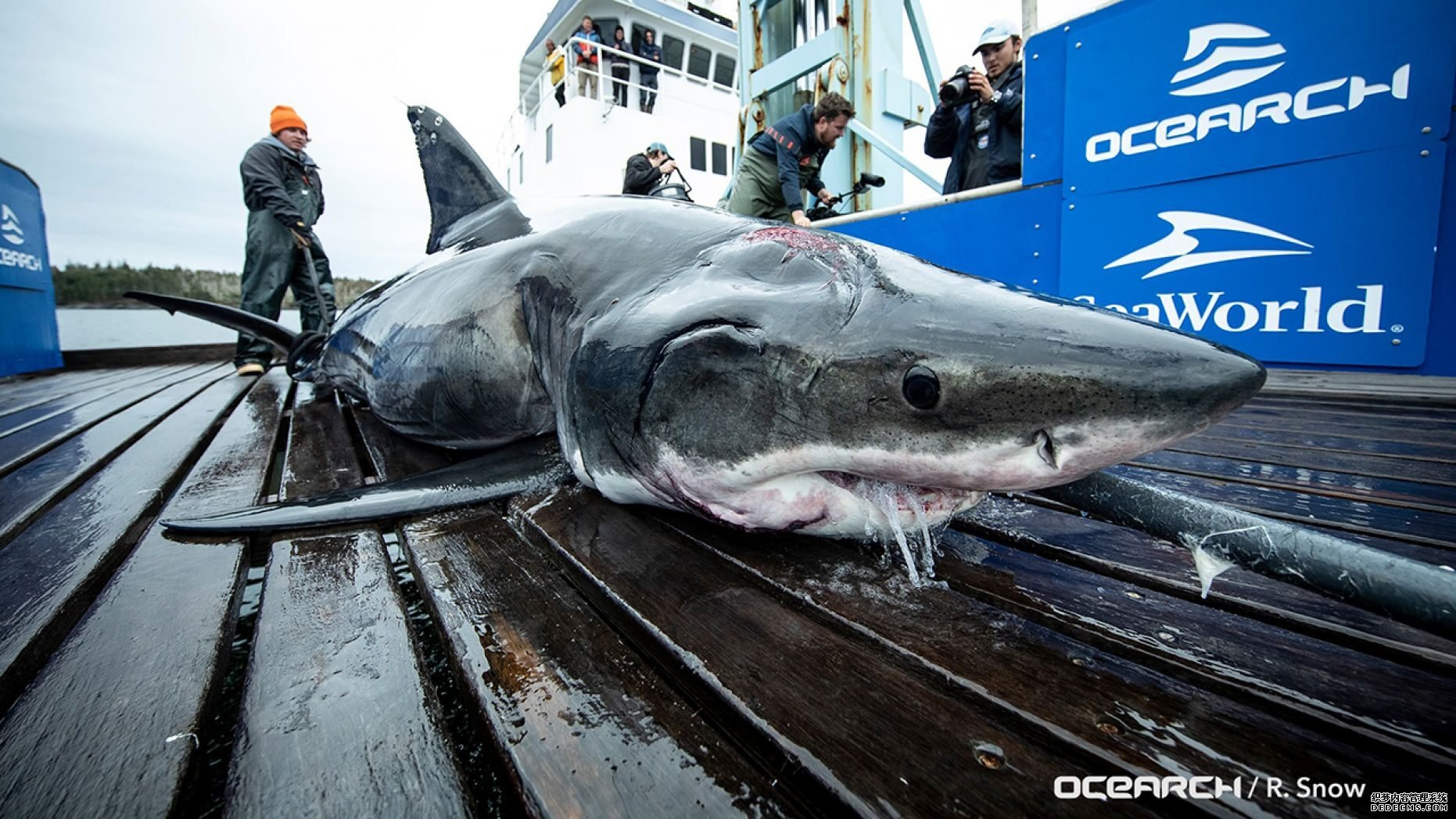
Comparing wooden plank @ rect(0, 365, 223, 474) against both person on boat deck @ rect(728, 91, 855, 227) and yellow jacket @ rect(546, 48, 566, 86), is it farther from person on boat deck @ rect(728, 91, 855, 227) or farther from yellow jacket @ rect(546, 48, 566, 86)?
yellow jacket @ rect(546, 48, 566, 86)

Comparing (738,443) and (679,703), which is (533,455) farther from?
(679,703)

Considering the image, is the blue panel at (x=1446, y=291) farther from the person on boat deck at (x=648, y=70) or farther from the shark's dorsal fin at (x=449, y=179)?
the person on boat deck at (x=648, y=70)

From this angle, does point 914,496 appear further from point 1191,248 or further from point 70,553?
point 1191,248

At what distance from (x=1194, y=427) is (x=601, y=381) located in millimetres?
1016

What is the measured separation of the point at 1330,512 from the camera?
1.34 m

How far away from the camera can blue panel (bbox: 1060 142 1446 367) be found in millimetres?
2750

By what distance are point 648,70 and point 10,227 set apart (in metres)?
11.8

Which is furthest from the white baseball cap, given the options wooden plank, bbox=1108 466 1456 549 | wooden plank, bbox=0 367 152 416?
wooden plank, bbox=0 367 152 416

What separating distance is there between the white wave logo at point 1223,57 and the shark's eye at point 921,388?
3510 mm

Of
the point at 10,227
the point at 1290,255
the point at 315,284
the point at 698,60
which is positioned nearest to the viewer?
the point at 1290,255

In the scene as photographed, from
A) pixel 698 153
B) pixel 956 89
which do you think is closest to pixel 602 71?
pixel 698 153

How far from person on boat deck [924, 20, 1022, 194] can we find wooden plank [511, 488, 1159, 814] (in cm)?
425

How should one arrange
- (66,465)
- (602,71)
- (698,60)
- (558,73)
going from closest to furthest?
(66,465) < (602,71) < (558,73) < (698,60)

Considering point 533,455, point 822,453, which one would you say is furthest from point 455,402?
point 822,453
